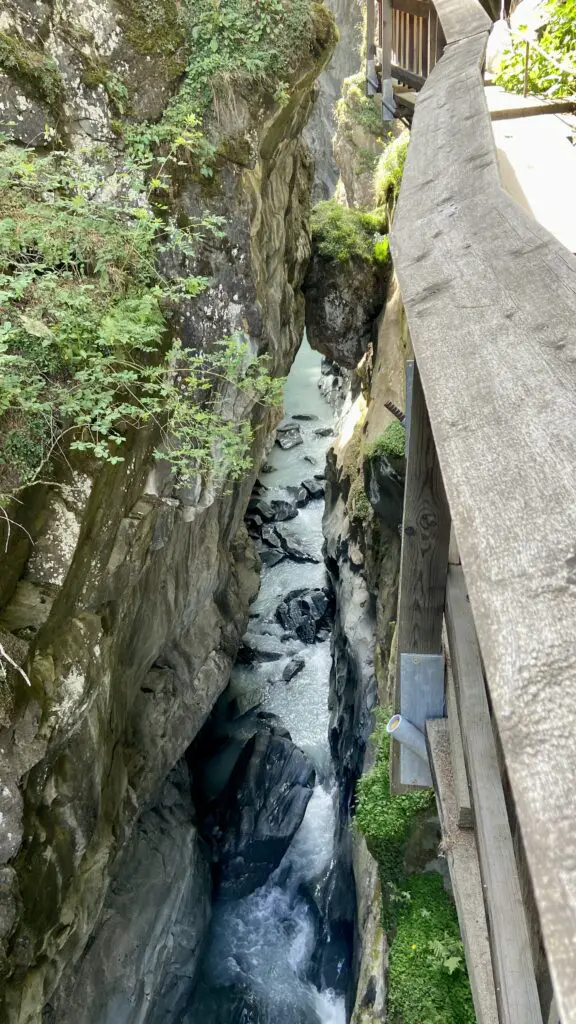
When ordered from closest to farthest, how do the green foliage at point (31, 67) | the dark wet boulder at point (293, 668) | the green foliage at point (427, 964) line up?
the green foliage at point (31, 67)
the green foliage at point (427, 964)
the dark wet boulder at point (293, 668)

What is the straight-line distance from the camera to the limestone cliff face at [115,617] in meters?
5.05

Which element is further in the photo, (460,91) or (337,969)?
(337,969)

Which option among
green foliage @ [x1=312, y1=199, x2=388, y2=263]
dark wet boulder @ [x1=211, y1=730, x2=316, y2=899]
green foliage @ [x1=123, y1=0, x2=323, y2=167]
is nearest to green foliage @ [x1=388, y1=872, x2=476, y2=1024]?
dark wet boulder @ [x1=211, y1=730, x2=316, y2=899]

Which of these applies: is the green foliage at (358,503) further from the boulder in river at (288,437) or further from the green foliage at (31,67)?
the boulder in river at (288,437)

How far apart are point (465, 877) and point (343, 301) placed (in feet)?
36.8

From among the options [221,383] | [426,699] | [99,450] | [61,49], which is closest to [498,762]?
[426,699]

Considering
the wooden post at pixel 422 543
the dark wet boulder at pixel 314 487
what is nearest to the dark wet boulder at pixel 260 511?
the dark wet boulder at pixel 314 487

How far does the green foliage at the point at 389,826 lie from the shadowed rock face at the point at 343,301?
850 centimetres

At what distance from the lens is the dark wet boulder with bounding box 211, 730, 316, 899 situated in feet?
36.2

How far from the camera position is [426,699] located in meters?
2.87

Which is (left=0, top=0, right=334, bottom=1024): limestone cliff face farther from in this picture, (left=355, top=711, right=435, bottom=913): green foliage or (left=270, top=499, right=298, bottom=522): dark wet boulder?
(left=270, top=499, right=298, bottom=522): dark wet boulder

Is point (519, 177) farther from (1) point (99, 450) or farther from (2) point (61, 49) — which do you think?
(2) point (61, 49)

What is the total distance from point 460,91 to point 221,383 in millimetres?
4685

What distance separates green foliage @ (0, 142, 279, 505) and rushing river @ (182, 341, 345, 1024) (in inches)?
319
